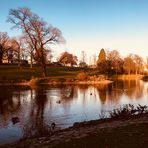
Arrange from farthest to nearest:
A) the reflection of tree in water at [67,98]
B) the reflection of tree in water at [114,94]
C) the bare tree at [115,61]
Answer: the bare tree at [115,61], the reflection of tree in water at [114,94], the reflection of tree in water at [67,98]

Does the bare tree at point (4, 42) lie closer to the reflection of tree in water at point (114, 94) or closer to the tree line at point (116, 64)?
the tree line at point (116, 64)

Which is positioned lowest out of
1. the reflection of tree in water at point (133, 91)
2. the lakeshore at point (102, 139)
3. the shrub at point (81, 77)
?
the reflection of tree in water at point (133, 91)

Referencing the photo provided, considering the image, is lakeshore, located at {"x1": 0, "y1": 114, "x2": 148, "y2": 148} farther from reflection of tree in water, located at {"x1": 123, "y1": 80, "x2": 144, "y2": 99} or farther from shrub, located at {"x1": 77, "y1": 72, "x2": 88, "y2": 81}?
shrub, located at {"x1": 77, "y1": 72, "x2": 88, "y2": 81}

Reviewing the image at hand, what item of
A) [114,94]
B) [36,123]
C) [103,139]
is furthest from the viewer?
[114,94]

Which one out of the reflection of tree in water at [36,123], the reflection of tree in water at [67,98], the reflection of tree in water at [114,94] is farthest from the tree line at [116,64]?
the reflection of tree in water at [36,123]

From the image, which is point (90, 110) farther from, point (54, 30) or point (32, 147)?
point (54, 30)

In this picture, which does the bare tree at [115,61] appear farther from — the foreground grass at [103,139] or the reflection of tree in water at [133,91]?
the foreground grass at [103,139]

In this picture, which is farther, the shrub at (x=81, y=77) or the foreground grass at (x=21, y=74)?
the shrub at (x=81, y=77)

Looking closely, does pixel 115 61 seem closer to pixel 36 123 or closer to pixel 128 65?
pixel 128 65

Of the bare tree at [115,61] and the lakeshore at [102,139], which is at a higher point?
the bare tree at [115,61]

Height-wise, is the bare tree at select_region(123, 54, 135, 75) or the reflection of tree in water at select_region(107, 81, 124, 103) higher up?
the bare tree at select_region(123, 54, 135, 75)

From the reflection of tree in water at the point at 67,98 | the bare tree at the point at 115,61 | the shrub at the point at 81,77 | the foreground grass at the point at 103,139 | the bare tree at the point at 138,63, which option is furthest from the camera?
the bare tree at the point at 138,63

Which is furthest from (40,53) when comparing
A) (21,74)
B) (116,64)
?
(116,64)

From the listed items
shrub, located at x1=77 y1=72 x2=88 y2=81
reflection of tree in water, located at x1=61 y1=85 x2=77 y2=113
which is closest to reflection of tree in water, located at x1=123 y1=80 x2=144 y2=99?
reflection of tree in water, located at x1=61 y1=85 x2=77 y2=113
